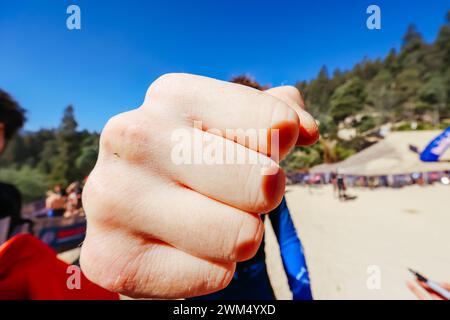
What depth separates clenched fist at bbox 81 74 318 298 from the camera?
364mm

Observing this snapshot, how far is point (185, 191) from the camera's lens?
39 cm

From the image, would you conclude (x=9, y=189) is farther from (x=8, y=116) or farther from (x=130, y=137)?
(x=130, y=137)

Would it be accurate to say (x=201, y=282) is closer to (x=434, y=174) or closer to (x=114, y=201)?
(x=114, y=201)

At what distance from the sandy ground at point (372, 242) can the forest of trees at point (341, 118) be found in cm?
483

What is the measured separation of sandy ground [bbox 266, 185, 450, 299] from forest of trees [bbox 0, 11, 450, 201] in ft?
15.8

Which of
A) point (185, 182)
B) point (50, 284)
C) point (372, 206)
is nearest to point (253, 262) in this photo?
point (50, 284)

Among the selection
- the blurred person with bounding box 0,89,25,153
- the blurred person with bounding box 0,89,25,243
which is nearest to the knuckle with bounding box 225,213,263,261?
the blurred person with bounding box 0,89,25,243

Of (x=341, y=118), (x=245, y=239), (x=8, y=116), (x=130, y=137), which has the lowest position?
(x=245, y=239)

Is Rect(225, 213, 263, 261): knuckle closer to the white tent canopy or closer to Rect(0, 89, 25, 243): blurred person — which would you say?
Rect(0, 89, 25, 243): blurred person

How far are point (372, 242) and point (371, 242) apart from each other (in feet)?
0.15

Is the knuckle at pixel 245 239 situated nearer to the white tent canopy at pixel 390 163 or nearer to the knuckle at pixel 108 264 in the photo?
the knuckle at pixel 108 264

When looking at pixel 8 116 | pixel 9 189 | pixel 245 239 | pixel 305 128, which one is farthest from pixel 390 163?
pixel 8 116

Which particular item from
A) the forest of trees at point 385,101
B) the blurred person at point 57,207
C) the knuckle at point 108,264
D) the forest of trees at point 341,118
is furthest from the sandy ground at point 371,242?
the forest of trees at point 385,101

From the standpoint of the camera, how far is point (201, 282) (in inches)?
15.0
